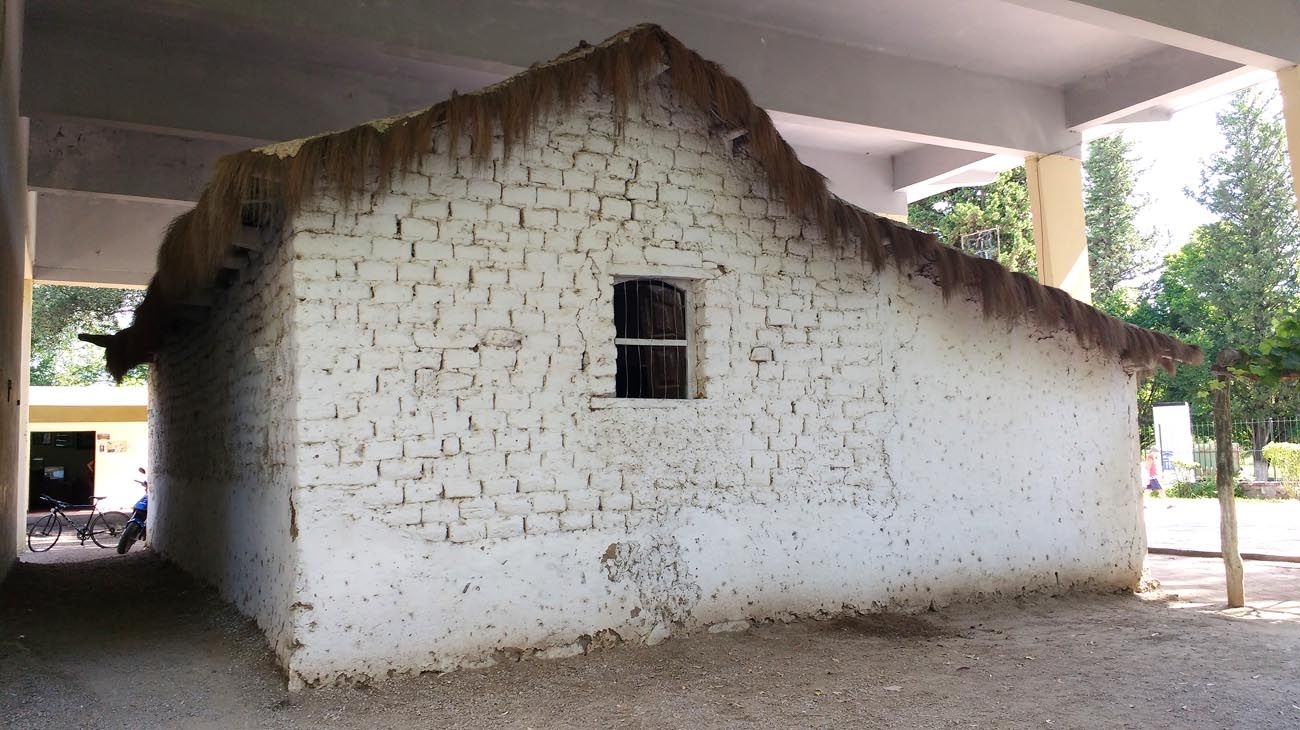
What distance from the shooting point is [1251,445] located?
2280cm

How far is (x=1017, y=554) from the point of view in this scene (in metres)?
7.86

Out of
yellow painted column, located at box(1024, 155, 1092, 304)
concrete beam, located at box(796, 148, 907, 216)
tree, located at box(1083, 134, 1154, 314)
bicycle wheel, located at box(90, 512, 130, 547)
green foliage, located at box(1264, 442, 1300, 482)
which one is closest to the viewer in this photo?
yellow painted column, located at box(1024, 155, 1092, 304)

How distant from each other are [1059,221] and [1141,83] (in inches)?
81.3

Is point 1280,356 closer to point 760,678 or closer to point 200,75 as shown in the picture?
point 760,678

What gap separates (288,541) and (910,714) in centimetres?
377

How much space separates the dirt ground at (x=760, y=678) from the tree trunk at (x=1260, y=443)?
16.6 metres

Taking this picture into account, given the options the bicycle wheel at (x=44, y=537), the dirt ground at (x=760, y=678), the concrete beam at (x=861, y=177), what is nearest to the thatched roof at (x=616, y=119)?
the dirt ground at (x=760, y=678)

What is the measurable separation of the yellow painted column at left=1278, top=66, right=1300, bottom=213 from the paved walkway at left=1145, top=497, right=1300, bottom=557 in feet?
16.3

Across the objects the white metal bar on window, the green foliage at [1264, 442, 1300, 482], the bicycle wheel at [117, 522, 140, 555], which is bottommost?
the bicycle wheel at [117, 522, 140, 555]

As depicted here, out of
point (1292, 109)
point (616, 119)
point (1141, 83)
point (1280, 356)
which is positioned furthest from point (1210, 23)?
point (616, 119)

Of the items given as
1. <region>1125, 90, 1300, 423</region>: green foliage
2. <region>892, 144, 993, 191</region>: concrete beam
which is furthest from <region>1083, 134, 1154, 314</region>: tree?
<region>892, 144, 993, 191</region>: concrete beam

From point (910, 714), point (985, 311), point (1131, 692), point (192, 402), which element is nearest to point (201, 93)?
point (192, 402)

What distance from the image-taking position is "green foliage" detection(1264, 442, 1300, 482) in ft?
64.6

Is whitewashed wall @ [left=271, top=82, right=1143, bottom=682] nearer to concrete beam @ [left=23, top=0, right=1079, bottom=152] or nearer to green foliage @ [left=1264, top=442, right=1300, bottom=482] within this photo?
concrete beam @ [left=23, top=0, right=1079, bottom=152]
